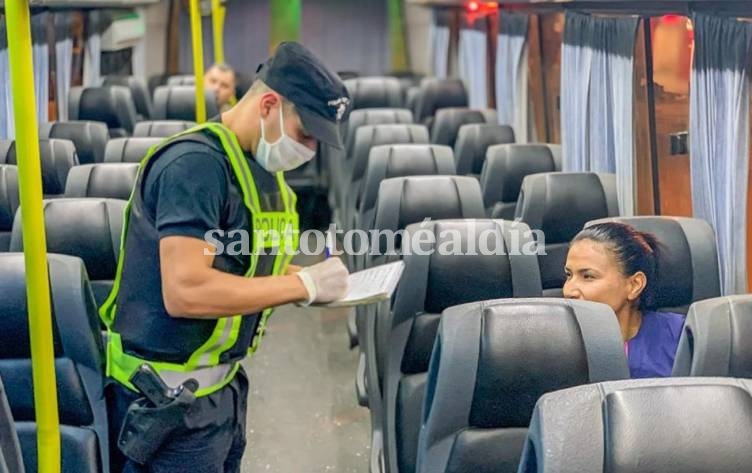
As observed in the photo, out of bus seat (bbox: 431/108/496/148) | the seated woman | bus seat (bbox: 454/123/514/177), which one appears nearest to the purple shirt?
the seated woman

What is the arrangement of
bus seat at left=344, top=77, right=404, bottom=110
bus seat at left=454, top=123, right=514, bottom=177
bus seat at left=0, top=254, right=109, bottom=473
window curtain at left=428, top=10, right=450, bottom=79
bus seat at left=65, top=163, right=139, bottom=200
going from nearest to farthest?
bus seat at left=0, top=254, right=109, bottom=473
bus seat at left=65, top=163, right=139, bottom=200
bus seat at left=454, top=123, right=514, bottom=177
bus seat at left=344, top=77, right=404, bottom=110
window curtain at left=428, top=10, right=450, bottom=79

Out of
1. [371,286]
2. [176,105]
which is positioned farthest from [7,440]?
[176,105]

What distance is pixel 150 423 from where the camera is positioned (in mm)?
2121

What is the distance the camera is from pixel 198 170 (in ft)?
6.46

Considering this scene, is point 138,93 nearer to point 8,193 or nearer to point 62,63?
point 62,63

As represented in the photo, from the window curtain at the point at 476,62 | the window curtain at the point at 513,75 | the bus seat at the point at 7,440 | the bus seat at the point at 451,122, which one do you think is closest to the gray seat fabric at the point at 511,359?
the bus seat at the point at 7,440

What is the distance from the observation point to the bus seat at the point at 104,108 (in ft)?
26.6

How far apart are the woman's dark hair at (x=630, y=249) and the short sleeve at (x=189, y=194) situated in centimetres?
139

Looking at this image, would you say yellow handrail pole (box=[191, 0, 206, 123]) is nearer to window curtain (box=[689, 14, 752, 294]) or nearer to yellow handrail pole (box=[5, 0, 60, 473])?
window curtain (box=[689, 14, 752, 294])

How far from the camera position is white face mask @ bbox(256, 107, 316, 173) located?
6.90 ft

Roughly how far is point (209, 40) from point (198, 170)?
14.2 metres

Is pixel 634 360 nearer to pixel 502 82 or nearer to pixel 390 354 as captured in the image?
pixel 390 354

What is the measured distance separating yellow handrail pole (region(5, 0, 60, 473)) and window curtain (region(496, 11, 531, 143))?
20.4ft

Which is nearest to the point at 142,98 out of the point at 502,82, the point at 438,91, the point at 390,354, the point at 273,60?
the point at 438,91
